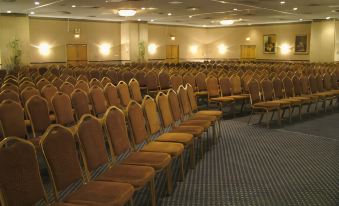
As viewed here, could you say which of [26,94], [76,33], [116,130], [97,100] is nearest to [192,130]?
[116,130]

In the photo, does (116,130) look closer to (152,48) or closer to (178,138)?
(178,138)

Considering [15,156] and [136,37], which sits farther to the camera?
[136,37]

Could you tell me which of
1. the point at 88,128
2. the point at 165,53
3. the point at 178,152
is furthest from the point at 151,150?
the point at 165,53

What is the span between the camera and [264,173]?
532 cm

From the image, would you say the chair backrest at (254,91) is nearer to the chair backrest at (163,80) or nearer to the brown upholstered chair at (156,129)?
the chair backrest at (163,80)

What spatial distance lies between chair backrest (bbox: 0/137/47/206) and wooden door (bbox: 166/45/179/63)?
1136 inches

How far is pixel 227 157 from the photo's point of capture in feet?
20.1

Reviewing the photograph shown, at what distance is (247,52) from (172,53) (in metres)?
6.41

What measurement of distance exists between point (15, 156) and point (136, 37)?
2492 centimetres

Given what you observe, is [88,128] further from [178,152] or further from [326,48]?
[326,48]

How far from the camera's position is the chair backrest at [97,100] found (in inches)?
269

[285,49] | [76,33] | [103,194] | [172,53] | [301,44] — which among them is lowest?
[103,194]

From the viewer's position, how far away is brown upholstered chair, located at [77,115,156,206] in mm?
3574

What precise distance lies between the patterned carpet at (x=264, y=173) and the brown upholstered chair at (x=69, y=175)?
3.78ft
